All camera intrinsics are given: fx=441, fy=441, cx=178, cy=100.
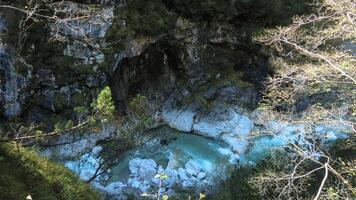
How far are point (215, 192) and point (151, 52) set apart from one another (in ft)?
20.9

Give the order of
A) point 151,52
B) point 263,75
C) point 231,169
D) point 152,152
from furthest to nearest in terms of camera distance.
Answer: point 263,75 → point 151,52 → point 152,152 → point 231,169

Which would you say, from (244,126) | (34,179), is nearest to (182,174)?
(244,126)

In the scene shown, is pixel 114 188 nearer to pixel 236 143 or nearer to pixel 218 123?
pixel 236 143

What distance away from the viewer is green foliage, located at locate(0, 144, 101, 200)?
12.8 feet

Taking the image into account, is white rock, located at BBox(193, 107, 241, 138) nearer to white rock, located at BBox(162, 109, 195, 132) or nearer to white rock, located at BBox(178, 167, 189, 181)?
white rock, located at BBox(162, 109, 195, 132)

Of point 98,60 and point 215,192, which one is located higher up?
point 98,60

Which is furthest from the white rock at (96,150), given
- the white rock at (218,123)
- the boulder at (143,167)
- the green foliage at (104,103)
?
the green foliage at (104,103)

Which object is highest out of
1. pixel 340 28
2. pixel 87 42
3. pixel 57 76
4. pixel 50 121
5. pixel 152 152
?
pixel 340 28

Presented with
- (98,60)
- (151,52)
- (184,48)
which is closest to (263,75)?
(184,48)

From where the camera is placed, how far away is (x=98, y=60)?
1404 cm

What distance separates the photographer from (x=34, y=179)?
4.14m

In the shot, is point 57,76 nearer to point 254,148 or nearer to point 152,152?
point 152,152

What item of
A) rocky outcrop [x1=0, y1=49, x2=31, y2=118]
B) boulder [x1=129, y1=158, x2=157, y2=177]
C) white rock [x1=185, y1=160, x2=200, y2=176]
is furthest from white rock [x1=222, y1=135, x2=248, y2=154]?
rocky outcrop [x1=0, y1=49, x2=31, y2=118]

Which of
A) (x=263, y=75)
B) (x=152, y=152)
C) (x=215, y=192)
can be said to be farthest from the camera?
(x=263, y=75)
